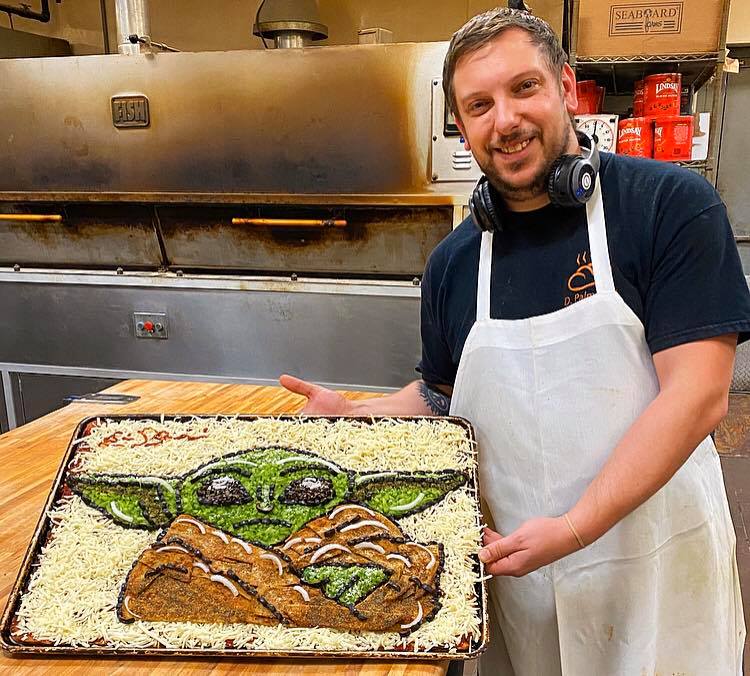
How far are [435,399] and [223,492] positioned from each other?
63 centimetres

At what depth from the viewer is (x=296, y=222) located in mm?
2936

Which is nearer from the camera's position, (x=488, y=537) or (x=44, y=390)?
(x=488, y=537)

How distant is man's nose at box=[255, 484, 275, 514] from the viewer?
3.77 ft

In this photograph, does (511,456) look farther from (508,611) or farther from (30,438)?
(30,438)

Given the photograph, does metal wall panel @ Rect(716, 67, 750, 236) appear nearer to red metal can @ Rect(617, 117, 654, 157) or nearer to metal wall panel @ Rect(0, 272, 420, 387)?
red metal can @ Rect(617, 117, 654, 157)

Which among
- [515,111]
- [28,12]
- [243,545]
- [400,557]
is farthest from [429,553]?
[28,12]

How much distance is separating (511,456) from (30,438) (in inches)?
57.1

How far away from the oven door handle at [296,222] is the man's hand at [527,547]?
1.99 m

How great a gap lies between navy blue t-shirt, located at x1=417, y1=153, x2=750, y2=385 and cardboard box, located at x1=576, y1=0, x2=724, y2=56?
74.7 inches

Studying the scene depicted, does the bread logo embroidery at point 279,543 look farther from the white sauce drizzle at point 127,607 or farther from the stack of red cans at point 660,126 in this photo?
the stack of red cans at point 660,126

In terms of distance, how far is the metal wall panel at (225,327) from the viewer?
297cm

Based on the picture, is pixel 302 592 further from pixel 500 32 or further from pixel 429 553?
pixel 500 32

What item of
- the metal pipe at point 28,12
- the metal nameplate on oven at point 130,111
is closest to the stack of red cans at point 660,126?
the metal nameplate on oven at point 130,111

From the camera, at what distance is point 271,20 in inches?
131
